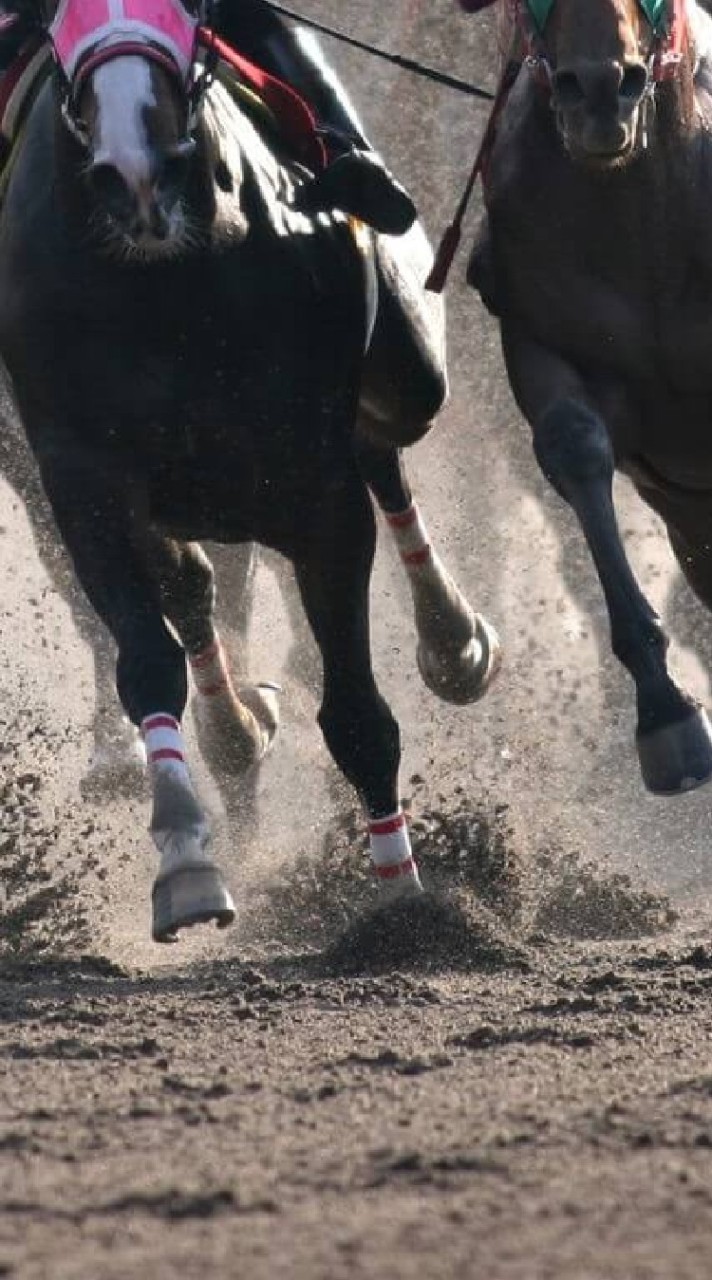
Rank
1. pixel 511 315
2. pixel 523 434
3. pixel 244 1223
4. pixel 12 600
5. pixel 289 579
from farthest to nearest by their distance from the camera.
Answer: pixel 12 600
pixel 523 434
pixel 289 579
pixel 511 315
pixel 244 1223

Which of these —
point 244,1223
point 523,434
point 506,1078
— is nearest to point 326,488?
point 506,1078

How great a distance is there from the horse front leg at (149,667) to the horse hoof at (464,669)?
2170 mm

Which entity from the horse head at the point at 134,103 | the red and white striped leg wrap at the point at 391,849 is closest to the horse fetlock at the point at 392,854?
the red and white striped leg wrap at the point at 391,849

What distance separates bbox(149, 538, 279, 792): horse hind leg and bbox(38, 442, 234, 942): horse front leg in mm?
1227

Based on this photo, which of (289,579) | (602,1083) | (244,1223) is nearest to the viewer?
(244,1223)

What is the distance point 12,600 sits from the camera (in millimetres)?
17641

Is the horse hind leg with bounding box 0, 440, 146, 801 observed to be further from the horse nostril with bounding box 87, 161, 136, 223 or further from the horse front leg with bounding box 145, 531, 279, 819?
the horse nostril with bounding box 87, 161, 136, 223

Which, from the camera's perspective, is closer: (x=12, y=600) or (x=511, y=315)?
(x=511, y=315)

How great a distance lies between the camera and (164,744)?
609cm

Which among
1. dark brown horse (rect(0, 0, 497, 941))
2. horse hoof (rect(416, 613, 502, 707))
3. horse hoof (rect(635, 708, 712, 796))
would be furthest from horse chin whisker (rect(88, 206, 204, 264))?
horse hoof (rect(416, 613, 502, 707))

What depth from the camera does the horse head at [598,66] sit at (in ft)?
18.7

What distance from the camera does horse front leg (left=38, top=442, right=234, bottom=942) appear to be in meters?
5.89

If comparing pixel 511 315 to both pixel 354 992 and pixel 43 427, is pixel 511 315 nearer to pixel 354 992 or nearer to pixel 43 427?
pixel 43 427

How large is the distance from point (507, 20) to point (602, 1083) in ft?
8.02
